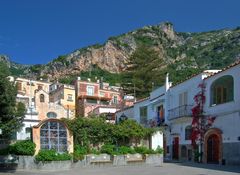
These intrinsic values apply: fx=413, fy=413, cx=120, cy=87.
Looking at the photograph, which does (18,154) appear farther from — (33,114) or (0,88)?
(33,114)

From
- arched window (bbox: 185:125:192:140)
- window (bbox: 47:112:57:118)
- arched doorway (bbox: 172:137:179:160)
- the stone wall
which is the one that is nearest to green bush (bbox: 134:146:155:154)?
the stone wall

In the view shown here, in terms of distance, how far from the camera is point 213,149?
3444 centimetres

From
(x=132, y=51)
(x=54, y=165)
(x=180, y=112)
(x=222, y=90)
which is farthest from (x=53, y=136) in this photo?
(x=132, y=51)

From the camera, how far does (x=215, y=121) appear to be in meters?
→ 34.0

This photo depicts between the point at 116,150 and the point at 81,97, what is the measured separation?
5337 centimetres

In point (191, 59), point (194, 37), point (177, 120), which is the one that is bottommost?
point (177, 120)

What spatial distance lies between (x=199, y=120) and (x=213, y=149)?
3.12m

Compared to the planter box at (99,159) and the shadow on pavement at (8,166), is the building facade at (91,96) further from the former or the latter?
the shadow on pavement at (8,166)

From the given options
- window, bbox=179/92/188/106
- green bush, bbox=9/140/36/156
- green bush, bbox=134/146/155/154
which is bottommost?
green bush, bbox=134/146/155/154

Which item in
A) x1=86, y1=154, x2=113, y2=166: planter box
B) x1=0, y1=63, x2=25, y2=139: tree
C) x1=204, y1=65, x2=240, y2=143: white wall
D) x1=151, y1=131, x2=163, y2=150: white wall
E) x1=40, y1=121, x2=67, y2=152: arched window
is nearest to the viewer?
x1=0, y1=63, x2=25, y2=139: tree

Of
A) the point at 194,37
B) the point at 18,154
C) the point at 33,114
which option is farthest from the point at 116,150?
the point at 194,37

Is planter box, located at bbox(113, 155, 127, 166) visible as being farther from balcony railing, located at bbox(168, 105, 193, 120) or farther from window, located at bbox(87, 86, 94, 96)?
window, located at bbox(87, 86, 94, 96)

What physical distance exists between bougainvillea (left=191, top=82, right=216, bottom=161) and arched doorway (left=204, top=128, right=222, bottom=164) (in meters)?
0.76

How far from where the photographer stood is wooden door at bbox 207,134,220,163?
3384 cm
